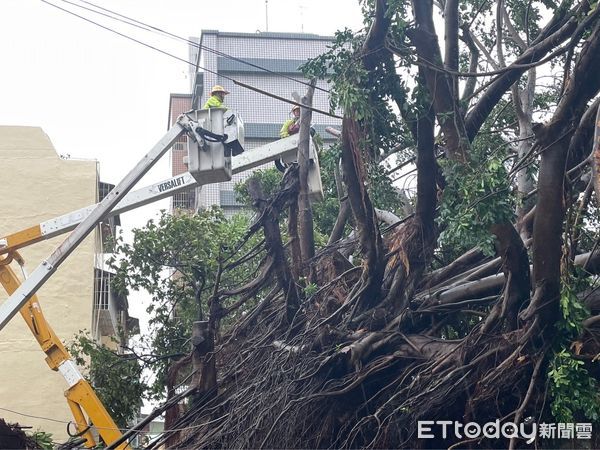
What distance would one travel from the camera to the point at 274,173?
18578mm

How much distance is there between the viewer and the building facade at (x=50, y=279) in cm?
2050

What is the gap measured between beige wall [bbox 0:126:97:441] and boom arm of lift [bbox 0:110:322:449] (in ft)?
27.5

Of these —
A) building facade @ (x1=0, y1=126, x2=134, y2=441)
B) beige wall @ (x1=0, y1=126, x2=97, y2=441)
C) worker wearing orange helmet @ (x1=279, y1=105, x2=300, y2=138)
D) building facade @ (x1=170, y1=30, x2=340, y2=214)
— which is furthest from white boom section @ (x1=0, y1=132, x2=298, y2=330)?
building facade @ (x1=170, y1=30, x2=340, y2=214)

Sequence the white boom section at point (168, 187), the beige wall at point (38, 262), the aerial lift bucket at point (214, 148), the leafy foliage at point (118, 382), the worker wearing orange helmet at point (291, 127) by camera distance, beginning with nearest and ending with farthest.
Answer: the aerial lift bucket at point (214, 148) < the white boom section at point (168, 187) < the worker wearing orange helmet at point (291, 127) < the leafy foliage at point (118, 382) < the beige wall at point (38, 262)

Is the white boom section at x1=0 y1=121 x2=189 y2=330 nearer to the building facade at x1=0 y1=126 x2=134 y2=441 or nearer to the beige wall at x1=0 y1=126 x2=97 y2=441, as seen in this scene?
the building facade at x1=0 y1=126 x2=134 y2=441

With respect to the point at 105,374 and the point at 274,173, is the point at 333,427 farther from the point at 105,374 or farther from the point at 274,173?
the point at 274,173

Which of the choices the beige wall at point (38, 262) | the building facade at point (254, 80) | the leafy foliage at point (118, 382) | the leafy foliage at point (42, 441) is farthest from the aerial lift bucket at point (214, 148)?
the building facade at point (254, 80)

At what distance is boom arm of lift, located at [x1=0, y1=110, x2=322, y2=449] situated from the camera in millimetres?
10188

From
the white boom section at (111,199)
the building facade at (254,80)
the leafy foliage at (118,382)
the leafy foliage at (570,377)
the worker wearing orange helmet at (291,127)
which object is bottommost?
the leafy foliage at (118,382)

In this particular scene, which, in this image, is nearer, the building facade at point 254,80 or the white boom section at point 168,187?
the white boom section at point 168,187

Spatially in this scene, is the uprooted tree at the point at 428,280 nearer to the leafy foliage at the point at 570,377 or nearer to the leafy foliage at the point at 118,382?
the leafy foliage at the point at 570,377

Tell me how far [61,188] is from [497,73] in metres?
16.0

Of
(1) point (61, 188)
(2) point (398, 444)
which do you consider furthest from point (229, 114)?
(1) point (61, 188)

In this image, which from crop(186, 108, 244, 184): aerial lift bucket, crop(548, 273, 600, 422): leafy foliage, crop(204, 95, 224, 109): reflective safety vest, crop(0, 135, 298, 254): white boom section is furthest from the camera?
crop(0, 135, 298, 254): white boom section
